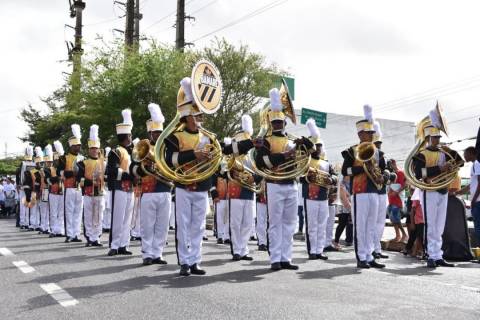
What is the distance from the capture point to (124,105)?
3266cm

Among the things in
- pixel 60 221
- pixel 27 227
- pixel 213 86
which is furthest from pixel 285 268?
pixel 27 227

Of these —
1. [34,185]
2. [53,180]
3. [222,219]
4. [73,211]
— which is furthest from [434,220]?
[34,185]

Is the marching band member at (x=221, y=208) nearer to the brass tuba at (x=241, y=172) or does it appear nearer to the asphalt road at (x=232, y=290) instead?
the brass tuba at (x=241, y=172)

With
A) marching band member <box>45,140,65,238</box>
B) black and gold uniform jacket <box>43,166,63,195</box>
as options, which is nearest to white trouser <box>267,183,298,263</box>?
marching band member <box>45,140,65,238</box>

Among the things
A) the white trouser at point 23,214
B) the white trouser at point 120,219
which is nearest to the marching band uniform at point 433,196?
the white trouser at point 120,219

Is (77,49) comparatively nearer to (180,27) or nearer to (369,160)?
(180,27)

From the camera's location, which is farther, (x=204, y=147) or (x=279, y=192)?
(x=279, y=192)

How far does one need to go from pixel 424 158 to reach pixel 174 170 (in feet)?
14.3

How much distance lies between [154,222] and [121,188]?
1715 millimetres

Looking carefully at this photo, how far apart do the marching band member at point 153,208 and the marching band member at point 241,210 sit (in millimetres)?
1344

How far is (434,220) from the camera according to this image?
1045 centimetres

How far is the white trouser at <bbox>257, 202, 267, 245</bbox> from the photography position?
13.7 metres

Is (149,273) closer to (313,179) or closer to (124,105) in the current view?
(313,179)

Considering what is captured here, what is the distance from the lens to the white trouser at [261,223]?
44.9 feet
